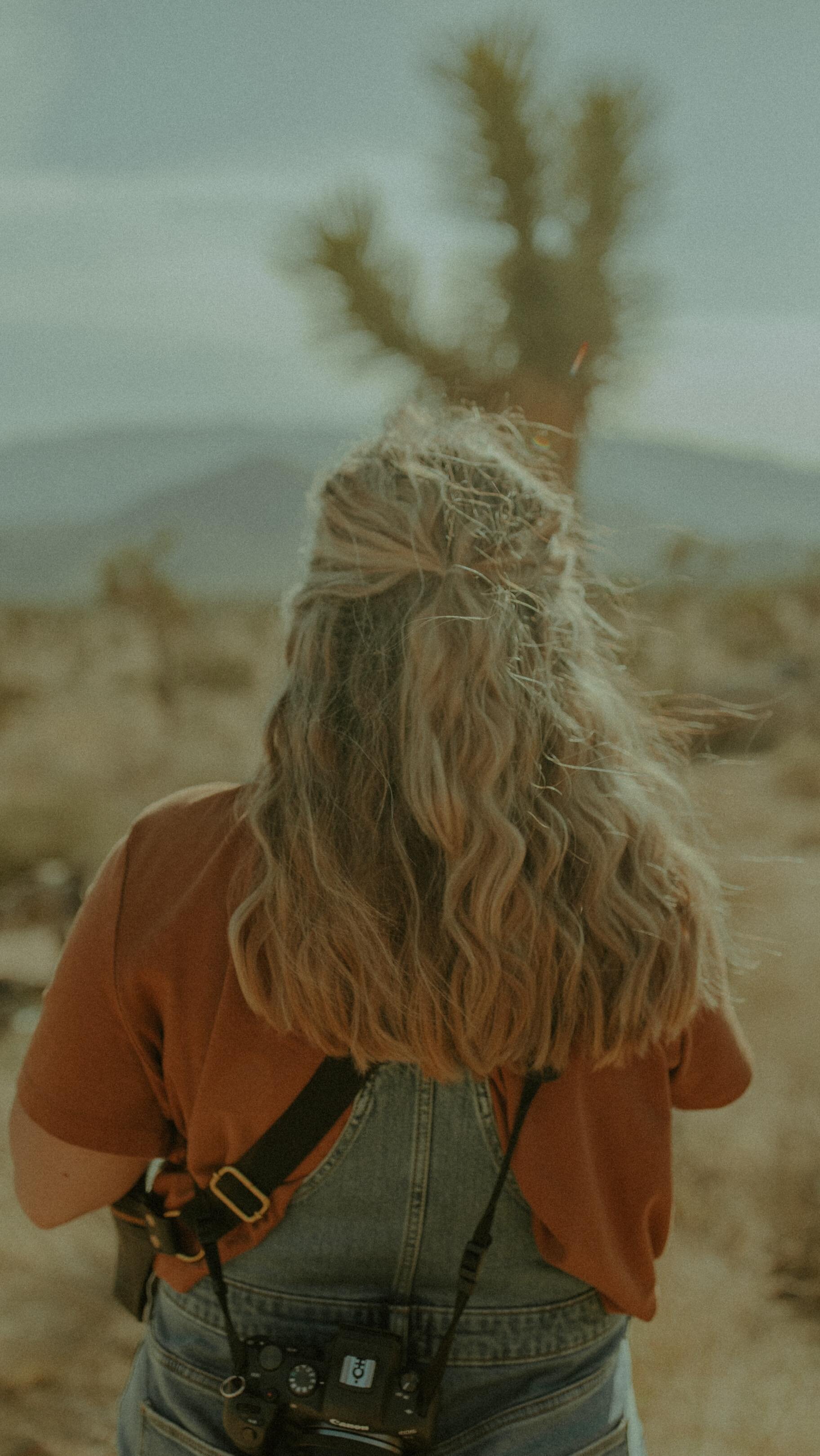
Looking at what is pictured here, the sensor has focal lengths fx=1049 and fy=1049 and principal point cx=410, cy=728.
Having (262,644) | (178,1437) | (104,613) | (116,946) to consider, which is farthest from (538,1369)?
(262,644)

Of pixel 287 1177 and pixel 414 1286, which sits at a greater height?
pixel 287 1177

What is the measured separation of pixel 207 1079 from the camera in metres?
1.17

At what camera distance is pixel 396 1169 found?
3.91 ft

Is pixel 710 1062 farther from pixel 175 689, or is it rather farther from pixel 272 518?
pixel 272 518

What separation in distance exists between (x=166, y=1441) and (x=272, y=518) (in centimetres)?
13058

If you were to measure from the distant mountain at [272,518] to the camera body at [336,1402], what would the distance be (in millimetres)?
1118

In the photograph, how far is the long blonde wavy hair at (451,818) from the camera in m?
1.16

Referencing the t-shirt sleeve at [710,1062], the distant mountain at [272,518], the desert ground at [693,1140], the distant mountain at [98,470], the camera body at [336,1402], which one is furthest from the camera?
the distant mountain at [98,470]

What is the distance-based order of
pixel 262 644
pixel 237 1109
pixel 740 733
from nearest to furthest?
1. pixel 237 1109
2. pixel 740 733
3. pixel 262 644

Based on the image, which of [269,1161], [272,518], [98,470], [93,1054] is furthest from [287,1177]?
[98,470]

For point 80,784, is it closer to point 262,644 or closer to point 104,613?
point 104,613

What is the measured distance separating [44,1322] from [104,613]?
593 inches

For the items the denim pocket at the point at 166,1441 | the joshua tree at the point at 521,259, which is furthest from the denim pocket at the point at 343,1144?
the joshua tree at the point at 521,259

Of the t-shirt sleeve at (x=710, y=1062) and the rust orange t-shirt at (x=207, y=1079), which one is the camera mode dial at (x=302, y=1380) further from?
the t-shirt sleeve at (x=710, y=1062)
